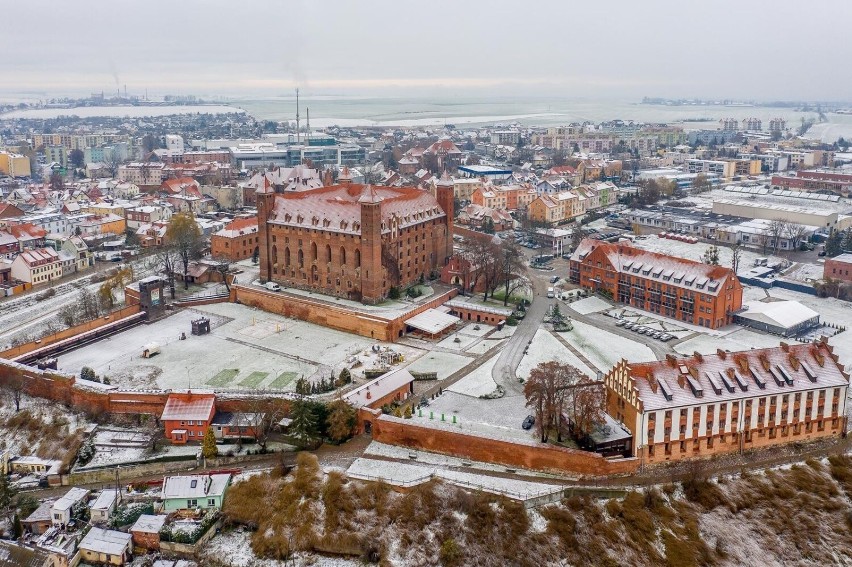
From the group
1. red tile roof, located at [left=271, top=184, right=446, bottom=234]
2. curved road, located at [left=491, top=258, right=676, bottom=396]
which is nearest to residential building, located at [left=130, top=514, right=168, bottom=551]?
curved road, located at [left=491, top=258, right=676, bottom=396]

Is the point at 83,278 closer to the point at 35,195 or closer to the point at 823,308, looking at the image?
the point at 35,195

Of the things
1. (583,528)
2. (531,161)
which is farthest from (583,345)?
(531,161)

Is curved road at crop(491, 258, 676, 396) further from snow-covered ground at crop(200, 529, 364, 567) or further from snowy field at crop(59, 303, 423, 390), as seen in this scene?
snow-covered ground at crop(200, 529, 364, 567)

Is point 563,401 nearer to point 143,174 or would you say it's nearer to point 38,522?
point 38,522

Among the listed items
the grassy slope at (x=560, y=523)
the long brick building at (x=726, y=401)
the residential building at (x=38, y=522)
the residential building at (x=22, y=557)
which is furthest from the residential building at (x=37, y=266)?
the long brick building at (x=726, y=401)

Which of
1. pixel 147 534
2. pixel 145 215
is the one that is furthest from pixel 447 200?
pixel 147 534

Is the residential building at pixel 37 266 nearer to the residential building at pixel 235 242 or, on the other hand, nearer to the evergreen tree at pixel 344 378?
the residential building at pixel 235 242
